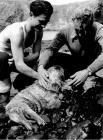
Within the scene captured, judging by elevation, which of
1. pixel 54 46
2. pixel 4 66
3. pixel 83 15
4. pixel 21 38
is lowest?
pixel 4 66

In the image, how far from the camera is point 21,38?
5.02 metres

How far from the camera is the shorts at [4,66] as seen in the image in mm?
5231

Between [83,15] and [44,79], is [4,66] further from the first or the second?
[83,15]

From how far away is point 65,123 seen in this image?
4.13m

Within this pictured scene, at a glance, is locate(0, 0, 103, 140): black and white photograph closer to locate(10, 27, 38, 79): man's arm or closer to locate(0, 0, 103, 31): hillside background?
locate(10, 27, 38, 79): man's arm

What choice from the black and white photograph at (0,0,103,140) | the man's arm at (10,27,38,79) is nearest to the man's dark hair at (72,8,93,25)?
the black and white photograph at (0,0,103,140)

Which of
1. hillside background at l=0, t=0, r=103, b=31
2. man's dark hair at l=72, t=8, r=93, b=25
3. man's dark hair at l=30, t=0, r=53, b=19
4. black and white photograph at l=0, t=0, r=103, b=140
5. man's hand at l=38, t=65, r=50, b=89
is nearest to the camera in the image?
black and white photograph at l=0, t=0, r=103, b=140

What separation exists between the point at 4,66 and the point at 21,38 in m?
0.65

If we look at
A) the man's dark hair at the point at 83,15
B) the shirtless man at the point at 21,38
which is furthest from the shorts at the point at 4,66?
the man's dark hair at the point at 83,15

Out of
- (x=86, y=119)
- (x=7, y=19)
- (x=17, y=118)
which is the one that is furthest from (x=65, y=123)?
(x=7, y=19)

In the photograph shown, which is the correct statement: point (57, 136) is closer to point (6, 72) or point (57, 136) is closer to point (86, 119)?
point (86, 119)

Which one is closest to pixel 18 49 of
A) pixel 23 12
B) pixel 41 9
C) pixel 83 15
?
pixel 41 9

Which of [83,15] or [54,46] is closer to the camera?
[83,15]

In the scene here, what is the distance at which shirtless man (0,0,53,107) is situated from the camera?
16.4 ft
